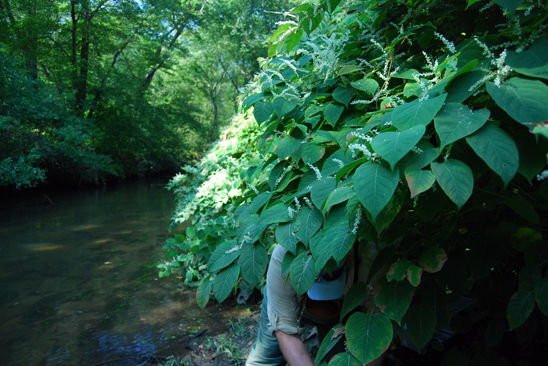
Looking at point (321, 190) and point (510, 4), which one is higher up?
point (510, 4)

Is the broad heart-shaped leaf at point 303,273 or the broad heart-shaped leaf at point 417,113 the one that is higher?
the broad heart-shaped leaf at point 417,113

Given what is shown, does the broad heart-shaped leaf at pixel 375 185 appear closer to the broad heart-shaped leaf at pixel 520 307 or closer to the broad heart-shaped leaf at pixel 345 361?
the broad heart-shaped leaf at pixel 345 361

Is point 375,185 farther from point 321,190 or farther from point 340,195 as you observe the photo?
point 321,190

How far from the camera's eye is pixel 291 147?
146 cm

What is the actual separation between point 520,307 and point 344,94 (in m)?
0.96

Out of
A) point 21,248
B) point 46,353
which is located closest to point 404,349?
point 46,353

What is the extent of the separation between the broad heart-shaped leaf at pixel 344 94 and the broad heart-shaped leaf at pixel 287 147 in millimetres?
243

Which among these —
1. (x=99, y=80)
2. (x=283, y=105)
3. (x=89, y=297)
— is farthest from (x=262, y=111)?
(x=99, y=80)

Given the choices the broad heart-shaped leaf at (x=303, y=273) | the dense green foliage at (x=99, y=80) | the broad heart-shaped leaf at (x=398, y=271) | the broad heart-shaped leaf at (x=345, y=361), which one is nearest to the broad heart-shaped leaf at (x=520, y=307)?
the broad heart-shaped leaf at (x=398, y=271)

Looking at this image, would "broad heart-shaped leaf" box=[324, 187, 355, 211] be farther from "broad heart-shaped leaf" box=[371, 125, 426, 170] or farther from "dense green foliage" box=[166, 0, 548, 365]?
"broad heart-shaped leaf" box=[371, 125, 426, 170]

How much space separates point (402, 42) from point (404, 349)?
178 centimetres

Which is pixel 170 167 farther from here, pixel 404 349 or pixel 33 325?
pixel 404 349

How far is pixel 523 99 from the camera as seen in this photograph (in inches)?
30.4

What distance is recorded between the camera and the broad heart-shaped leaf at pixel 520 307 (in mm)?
1011
